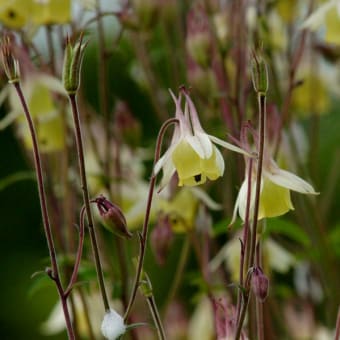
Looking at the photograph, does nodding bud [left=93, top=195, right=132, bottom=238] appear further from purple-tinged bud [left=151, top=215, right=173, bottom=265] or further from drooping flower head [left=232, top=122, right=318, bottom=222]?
purple-tinged bud [left=151, top=215, right=173, bottom=265]

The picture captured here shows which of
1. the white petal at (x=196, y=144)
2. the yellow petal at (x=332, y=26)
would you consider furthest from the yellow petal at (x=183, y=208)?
the white petal at (x=196, y=144)

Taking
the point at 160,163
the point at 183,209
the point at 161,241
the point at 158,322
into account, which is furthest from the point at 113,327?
the point at 183,209

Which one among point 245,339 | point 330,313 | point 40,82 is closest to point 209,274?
point 330,313

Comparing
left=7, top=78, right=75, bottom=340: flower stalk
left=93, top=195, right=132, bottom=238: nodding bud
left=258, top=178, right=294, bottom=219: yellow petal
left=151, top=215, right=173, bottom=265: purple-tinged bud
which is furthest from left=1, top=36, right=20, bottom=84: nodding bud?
left=151, top=215, right=173, bottom=265: purple-tinged bud

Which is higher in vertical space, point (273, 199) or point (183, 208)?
point (273, 199)

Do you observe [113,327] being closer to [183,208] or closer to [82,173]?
[82,173]

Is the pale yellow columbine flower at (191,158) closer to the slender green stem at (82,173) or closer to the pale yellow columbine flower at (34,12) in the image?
the slender green stem at (82,173)

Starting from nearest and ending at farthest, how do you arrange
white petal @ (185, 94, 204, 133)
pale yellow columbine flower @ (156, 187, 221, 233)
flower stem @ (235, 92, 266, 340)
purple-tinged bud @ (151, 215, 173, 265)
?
flower stem @ (235, 92, 266, 340)
white petal @ (185, 94, 204, 133)
purple-tinged bud @ (151, 215, 173, 265)
pale yellow columbine flower @ (156, 187, 221, 233)
